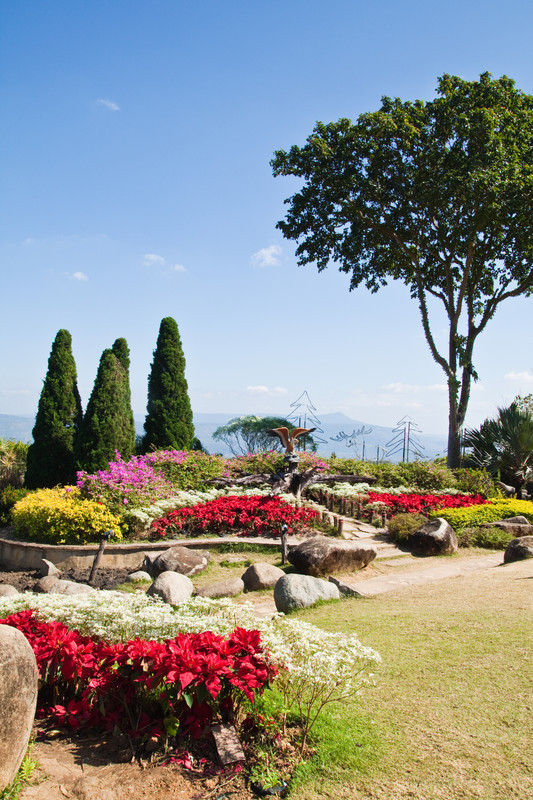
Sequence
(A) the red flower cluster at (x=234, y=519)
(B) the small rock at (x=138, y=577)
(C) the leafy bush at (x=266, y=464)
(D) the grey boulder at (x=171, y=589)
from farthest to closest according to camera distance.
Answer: (C) the leafy bush at (x=266, y=464) → (A) the red flower cluster at (x=234, y=519) → (B) the small rock at (x=138, y=577) → (D) the grey boulder at (x=171, y=589)

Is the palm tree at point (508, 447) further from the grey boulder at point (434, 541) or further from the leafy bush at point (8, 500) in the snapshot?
the leafy bush at point (8, 500)

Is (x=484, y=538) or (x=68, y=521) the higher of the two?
(x=484, y=538)

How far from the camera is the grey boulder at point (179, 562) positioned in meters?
7.68

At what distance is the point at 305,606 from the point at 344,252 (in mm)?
15337

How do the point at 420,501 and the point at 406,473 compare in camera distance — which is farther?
the point at 406,473

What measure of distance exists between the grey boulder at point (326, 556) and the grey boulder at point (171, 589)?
1573mm

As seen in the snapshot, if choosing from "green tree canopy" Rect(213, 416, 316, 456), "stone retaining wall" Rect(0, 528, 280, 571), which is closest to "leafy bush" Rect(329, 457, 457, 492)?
"stone retaining wall" Rect(0, 528, 280, 571)

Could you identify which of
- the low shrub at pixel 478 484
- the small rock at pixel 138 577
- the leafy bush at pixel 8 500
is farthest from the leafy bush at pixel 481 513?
the leafy bush at pixel 8 500

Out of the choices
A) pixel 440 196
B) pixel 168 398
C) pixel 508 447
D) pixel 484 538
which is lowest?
pixel 484 538

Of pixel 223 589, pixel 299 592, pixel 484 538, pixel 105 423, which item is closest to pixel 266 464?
pixel 105 423

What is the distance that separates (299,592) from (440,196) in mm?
13672

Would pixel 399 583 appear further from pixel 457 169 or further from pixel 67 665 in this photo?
pixel 457 169

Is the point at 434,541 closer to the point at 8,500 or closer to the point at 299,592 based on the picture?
the point at 299,592

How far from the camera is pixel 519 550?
8.12 metres
